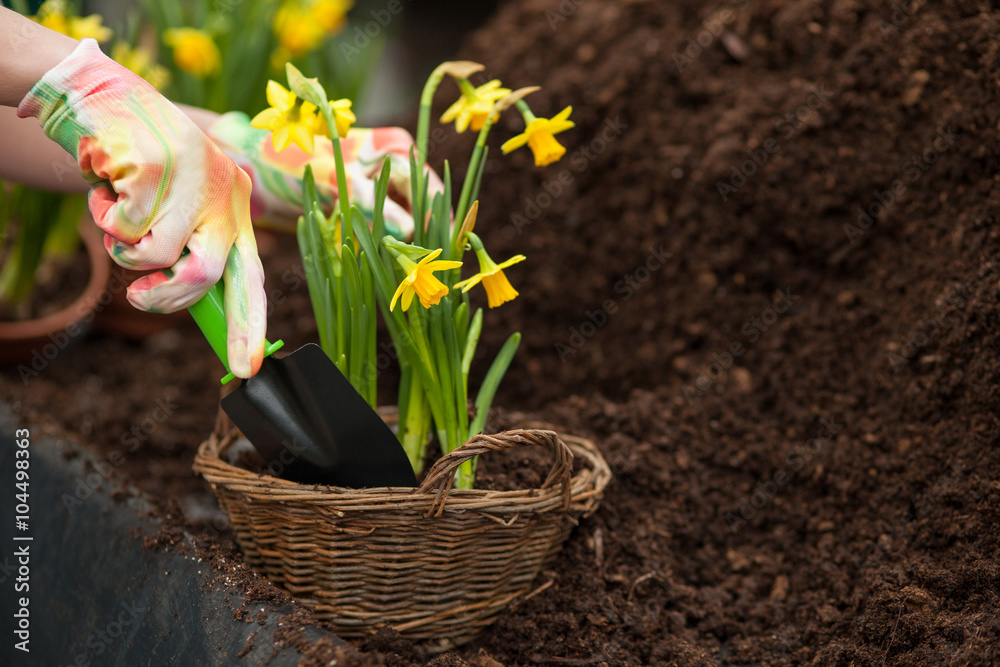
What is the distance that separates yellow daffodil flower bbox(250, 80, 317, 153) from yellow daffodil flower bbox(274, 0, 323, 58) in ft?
3.70

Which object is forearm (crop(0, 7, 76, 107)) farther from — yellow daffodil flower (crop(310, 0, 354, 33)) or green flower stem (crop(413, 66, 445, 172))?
yellow daffodil flower (crop(310, 0, 354, 33))

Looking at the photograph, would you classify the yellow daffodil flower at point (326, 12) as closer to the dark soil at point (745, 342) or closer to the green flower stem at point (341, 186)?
the dark soil at point (745, 342)

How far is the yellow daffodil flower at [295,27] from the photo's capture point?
1901 millimetres

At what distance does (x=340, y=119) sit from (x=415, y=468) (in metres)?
0.48

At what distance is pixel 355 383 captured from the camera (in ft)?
3.32

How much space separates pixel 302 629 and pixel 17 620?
0.71 m

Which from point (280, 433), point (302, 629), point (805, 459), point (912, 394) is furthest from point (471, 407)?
point (912, 394)

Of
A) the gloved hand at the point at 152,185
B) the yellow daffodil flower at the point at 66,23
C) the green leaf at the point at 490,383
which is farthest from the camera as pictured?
the yellow daffodil flower at the point at 66,23

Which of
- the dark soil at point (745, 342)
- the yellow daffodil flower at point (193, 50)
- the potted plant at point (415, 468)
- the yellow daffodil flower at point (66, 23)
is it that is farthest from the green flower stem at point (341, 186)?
the yellow daffodil flower at point (193, 50)

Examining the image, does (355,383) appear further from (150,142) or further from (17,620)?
(17,620)

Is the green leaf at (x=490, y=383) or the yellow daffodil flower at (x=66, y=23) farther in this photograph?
the yellow daffodil flower at (x=66, y=23)

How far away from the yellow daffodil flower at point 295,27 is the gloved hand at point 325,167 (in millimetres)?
846

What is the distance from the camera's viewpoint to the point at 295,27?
6.23 ft

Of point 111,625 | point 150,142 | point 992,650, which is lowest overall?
point 111,625
